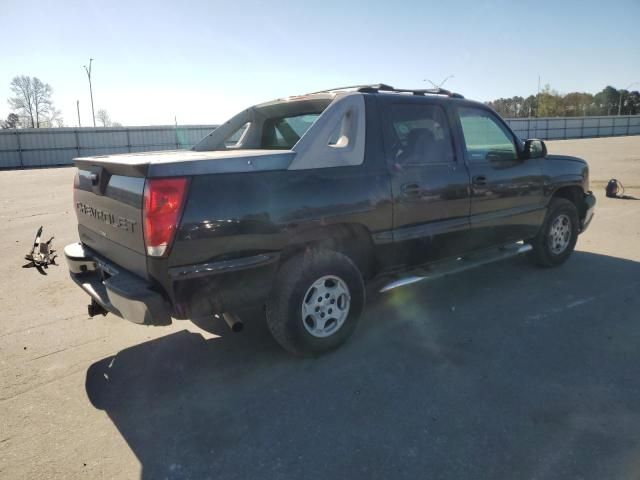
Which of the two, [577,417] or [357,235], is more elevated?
[357,235]

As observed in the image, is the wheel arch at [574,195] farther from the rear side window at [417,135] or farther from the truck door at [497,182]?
the rear side window at [417,135]

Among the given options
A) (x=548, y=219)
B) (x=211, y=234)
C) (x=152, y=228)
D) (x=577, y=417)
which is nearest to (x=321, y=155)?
(x=211, y=234)

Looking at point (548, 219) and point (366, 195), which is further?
point (548, 219)

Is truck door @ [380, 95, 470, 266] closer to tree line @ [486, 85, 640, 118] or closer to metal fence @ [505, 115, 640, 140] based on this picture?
metal fence @ [505, 115, 640, 140]

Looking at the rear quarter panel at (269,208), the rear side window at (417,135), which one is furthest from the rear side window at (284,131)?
the rear quarter panel at (269,208)

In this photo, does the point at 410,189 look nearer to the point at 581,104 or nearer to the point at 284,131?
the point at 284,131

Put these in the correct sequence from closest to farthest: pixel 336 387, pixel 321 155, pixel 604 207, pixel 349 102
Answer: pixel 336 387, pixel 321 155, pixel 349 102, pixel 604 207

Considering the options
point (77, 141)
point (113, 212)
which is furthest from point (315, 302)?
point (77, 141)

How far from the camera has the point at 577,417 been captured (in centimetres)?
262

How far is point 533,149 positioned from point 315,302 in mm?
2999

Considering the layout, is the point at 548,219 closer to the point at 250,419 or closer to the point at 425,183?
the point at 425,183

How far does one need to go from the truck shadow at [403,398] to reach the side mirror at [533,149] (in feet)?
5.05

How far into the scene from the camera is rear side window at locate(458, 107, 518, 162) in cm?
430

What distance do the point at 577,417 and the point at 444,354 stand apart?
968mm
